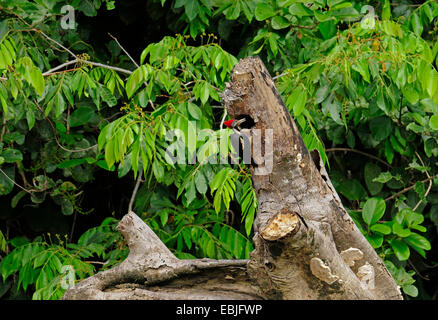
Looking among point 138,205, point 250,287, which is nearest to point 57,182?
point 138,205


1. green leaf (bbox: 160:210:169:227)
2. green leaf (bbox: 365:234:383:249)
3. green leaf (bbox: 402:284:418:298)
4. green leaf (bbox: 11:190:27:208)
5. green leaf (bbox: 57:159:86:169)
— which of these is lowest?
green leaf (bbox: 402:284:418:298)

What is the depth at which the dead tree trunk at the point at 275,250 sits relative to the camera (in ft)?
4.91

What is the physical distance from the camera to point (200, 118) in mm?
2504

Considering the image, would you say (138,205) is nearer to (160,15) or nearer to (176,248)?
(176,248)

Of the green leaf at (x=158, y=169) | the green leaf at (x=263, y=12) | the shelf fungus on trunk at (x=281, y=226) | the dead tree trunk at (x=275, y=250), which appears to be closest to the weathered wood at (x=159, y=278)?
the dead tree trunk at (x=275, y=250)

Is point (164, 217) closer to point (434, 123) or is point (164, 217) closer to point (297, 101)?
point (297, 101)

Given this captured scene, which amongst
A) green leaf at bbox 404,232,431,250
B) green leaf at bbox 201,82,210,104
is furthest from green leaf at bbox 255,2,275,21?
green leaf at bbox 404,232,431,250

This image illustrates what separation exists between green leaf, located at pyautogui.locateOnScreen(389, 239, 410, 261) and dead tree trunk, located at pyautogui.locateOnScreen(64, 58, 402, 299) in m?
1.06

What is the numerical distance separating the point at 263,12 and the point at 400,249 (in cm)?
121

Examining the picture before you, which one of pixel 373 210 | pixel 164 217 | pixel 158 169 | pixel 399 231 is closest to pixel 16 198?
pixel 164 217

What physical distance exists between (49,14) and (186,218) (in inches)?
43.3

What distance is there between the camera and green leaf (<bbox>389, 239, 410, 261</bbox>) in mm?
2854

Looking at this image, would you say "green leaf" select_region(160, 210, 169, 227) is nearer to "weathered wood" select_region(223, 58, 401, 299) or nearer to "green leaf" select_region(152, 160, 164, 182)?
"green leaf" select_region(152, 160, 164, 182)

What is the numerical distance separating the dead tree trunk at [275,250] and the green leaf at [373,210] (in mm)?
1019
